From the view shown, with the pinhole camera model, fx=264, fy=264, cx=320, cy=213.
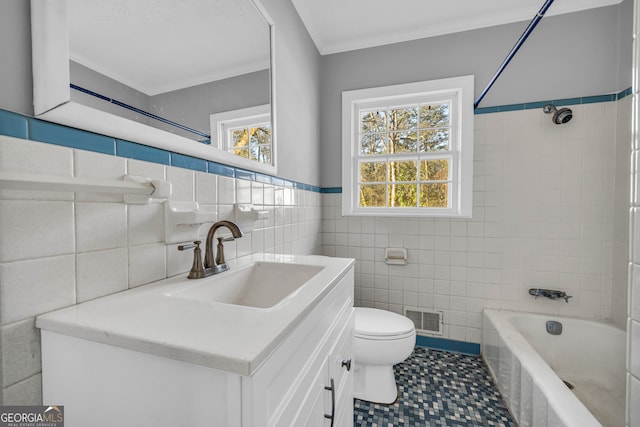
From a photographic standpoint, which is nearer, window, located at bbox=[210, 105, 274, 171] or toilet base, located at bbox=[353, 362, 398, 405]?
window, located at bbox=[210, 105, 274, 171]

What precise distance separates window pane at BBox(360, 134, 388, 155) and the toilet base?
1.66 meters

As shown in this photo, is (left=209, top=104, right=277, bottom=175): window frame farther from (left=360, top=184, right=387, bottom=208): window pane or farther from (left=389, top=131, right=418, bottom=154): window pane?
(left=389, top=131, right=418, bottom=154): window pane

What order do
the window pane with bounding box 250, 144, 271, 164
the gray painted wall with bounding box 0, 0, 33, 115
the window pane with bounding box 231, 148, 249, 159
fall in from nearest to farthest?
1. the gray painted wall with bounding box 0, 0, 33, 115
2. the window pane with bounding box 231, 148, 249, 159
3. the window pane with bounding box 250, 144, 271, 164

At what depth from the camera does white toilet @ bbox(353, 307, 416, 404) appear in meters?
1.52

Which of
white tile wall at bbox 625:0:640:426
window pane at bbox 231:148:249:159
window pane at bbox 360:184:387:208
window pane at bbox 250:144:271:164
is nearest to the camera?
white tile wall at bbox 625:0:640:426

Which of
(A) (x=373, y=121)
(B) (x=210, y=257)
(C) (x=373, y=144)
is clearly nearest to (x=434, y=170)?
(C) (x=373, y=144)

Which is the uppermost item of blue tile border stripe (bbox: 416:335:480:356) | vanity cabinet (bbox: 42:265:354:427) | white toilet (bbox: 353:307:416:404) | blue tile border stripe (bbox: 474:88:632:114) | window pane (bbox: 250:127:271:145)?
blue tile border stripe (bbox: 474:88:632:114)

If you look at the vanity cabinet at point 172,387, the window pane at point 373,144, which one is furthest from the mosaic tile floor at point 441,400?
the window pane at point 373,144

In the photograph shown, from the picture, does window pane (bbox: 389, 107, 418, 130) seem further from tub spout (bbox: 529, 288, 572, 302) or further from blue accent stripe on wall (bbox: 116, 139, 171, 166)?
blue accent stripe on wall (bbox: 116, 139, 171, 166)

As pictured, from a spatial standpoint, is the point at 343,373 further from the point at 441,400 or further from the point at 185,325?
the point at 441,400

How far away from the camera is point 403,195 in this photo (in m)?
A: 2.27

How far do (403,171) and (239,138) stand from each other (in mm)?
1503

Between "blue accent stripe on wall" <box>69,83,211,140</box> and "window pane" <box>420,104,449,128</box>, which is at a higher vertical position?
"window pane" <box>420,104,449,128</box>

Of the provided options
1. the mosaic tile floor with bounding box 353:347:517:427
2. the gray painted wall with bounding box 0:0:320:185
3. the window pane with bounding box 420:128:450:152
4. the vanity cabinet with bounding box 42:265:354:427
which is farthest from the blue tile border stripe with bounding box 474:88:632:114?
the vanity cabinet with bounding box 42:265:354:427
